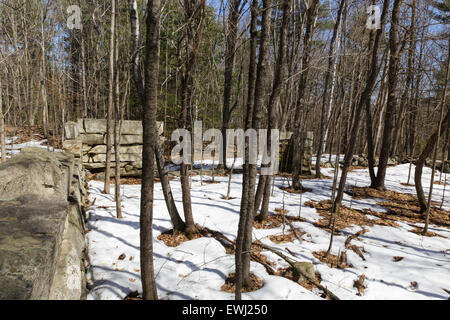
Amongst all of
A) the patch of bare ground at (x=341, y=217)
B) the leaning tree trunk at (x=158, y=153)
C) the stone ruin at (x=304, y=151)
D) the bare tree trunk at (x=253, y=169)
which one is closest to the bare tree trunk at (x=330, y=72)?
the stone ruin at (x=304, y=151)

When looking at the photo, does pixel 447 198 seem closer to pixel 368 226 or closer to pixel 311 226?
pixel 368 226

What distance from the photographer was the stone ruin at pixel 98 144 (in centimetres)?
676

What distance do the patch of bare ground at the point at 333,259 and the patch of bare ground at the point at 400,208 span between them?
83.9 inches

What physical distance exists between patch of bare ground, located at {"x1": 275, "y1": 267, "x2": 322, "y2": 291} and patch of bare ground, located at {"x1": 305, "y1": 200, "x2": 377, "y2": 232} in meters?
1.72

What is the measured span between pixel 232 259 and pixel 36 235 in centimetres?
245

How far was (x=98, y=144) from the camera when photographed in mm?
7730

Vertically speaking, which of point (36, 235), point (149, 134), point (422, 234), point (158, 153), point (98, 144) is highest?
point (149, 134)

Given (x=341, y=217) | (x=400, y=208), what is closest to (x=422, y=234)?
(x=341, y=217)

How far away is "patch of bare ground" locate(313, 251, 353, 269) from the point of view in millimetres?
3643

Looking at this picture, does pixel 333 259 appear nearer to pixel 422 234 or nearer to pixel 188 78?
pixel 422 234
